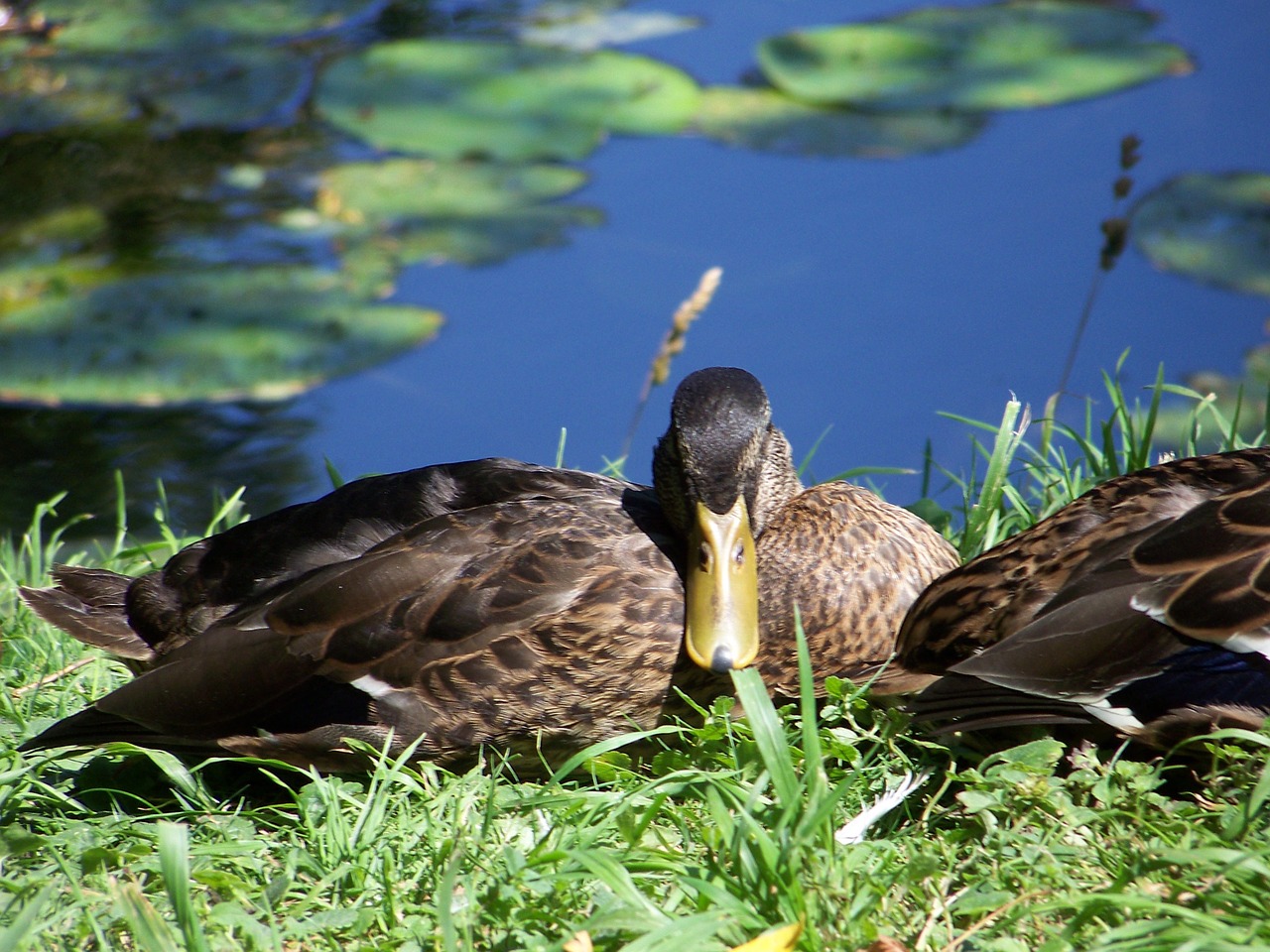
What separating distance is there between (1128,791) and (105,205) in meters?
6.18

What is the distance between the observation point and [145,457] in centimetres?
604

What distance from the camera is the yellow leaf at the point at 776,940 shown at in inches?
81.5

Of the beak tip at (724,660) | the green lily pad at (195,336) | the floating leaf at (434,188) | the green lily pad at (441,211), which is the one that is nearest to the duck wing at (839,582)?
the beak tip at (724,660)

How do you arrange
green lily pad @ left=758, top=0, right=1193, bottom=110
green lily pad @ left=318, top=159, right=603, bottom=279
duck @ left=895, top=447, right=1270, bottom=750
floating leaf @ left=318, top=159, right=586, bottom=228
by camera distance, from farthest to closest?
green lily pad @ left=758, top=0, right=1193, bottom=110 < floating leaf @ left=318, top=159, right=586, bottom=228 < green lily pad @ left=318, top=159, right=603, bottom=279 < duck @ left=895, top=447, right=1270, bottom=750

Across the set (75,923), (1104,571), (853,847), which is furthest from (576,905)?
(1104,571)

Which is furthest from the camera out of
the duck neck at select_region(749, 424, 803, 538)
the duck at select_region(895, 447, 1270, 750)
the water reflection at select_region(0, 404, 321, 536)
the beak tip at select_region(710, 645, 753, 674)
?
the water reflection at select_region(0, 404, 321, 536)

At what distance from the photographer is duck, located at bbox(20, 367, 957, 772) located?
2.90 m

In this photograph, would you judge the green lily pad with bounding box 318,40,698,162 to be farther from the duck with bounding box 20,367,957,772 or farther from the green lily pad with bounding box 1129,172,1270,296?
the duck with bounding box 20,367,957,772

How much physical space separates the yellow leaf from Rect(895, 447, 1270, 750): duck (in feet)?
2.19

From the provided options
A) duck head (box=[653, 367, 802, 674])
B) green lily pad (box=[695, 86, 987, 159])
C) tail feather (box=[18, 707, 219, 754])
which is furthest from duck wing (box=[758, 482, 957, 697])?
green lily pad (box=[695, 86, 987, 159])

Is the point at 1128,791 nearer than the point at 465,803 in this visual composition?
Yes

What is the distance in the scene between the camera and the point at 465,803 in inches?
105

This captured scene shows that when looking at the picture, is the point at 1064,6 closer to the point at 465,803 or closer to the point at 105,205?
the point at 105,205

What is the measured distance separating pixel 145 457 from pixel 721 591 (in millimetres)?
3982
